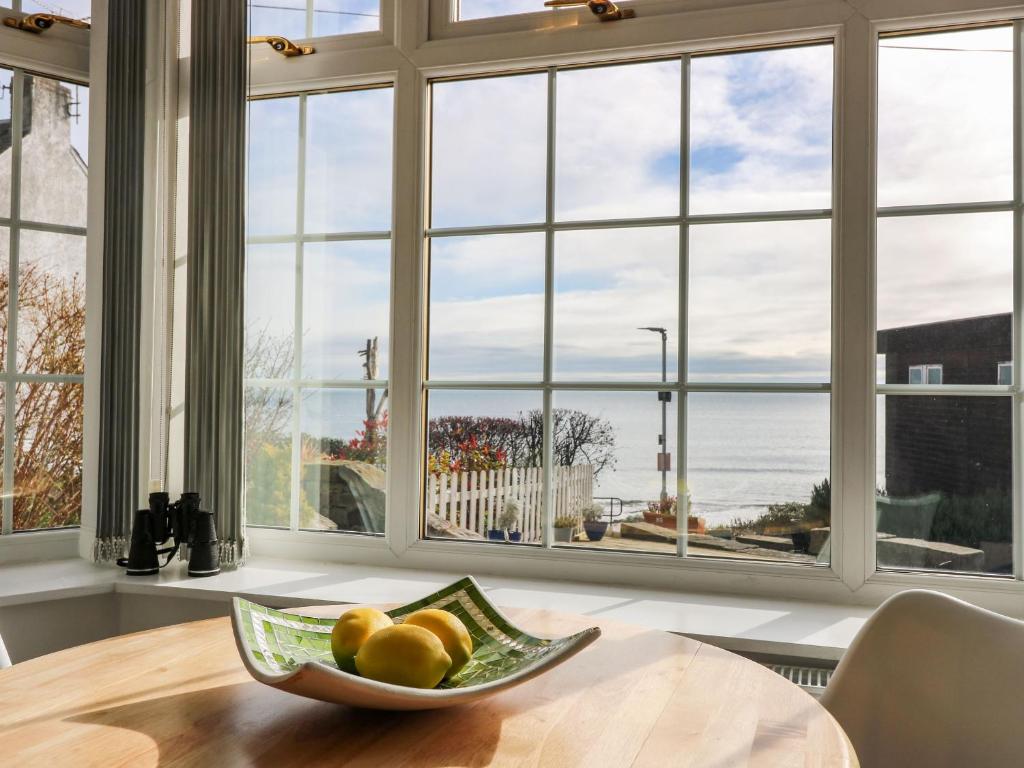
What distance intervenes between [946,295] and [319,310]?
1874 mm

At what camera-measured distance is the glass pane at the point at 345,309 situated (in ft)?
9.11

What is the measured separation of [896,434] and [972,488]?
227 mm

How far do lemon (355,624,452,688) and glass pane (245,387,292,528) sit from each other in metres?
1.87

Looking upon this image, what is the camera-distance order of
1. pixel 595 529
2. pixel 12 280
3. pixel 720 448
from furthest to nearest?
pixel 12 280 → pixel 595 529 → pixel 720 448

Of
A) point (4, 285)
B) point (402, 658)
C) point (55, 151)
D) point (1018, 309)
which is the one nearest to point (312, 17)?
point (55, 151)

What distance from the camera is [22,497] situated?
2.76 meters

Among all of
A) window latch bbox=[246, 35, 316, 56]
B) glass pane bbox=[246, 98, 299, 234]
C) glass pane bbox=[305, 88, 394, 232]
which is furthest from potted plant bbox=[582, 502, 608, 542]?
window latch bbox=[246, 35, 316, 56]

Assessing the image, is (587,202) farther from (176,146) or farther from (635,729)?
(635,729)

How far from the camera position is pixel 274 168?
9.41ft

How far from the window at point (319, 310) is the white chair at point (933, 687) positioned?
1.65 metres

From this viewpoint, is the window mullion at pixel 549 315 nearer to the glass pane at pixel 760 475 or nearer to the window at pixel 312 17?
the glass pane at pixel 760 475

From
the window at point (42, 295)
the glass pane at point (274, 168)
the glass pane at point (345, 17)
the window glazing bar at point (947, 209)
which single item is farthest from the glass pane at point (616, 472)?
the window at point (42, 295)

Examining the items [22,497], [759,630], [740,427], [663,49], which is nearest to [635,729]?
[759,630]

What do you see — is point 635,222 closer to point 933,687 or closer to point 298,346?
point 298,346
